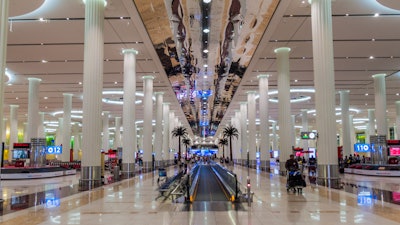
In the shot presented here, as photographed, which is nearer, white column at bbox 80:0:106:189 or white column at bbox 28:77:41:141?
white column at bbox 80:0:106:189

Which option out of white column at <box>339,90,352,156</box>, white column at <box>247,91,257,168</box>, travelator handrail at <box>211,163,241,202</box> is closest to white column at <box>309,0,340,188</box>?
travelator handrail at <box>211,163,241,202</box>

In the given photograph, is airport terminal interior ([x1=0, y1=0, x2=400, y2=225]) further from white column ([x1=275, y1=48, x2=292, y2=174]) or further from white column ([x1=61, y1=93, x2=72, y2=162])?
white column ([x1=61, y1=93, x2=72, y2=162])

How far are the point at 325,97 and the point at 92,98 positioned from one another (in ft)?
29.6

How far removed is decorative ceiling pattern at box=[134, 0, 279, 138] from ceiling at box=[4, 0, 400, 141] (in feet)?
0.16

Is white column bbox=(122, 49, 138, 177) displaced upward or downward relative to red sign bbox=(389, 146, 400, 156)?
upward

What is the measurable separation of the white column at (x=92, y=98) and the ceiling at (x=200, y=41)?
4.27 ft

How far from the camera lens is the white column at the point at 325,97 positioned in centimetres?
1427

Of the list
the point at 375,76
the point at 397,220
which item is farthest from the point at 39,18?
the point at 375,76

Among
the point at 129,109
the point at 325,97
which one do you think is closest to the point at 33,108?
the point at 129,109

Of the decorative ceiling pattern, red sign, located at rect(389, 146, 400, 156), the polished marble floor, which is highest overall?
the decorative ceiling pattern

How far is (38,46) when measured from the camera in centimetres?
2130

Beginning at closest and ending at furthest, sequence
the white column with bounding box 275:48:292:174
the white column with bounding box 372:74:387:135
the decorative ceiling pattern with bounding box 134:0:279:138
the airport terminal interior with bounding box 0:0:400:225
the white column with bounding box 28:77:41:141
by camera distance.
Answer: the airport terminal interior with bounding box 0:0:400:225
the decorative ceiling pattern with bounding box 134:0:279:138
the white column with bounding box 275:48:292:174
the white column with bounding box 28:77:41:141
the white column with bounding box 372:74:387:135

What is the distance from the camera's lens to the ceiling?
1619cm

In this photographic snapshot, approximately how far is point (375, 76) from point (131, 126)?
19.7 metres
